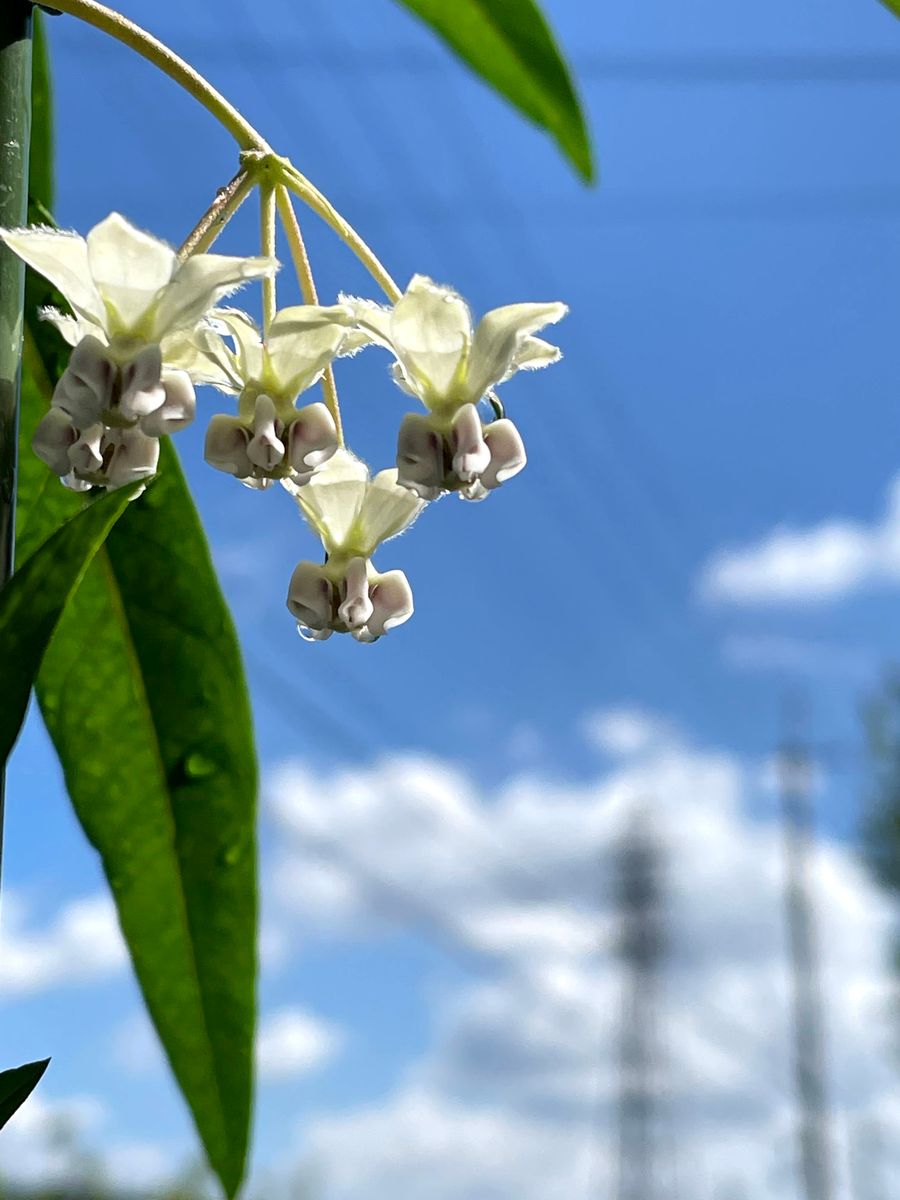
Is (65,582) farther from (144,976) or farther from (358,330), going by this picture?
(144,976)

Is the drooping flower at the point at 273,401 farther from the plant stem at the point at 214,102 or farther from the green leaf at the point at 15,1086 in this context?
the green leaf at the point at 15,1086

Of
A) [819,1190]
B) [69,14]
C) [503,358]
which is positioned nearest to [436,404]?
[503,358]

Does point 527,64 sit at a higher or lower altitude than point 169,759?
higher

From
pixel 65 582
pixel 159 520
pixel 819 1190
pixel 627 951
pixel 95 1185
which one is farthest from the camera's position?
pixel 627 951

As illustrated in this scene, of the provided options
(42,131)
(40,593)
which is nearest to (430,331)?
(40,593)

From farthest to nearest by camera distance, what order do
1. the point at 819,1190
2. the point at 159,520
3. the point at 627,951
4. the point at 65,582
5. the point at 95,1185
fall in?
the point at 627,951, the point at 819,1190, the point at 95,1185, the point at 159,520, the point at 65,582

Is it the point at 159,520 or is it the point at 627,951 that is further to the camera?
the point at 627,951

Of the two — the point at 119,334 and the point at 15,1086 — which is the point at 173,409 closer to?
the point at 119,334
